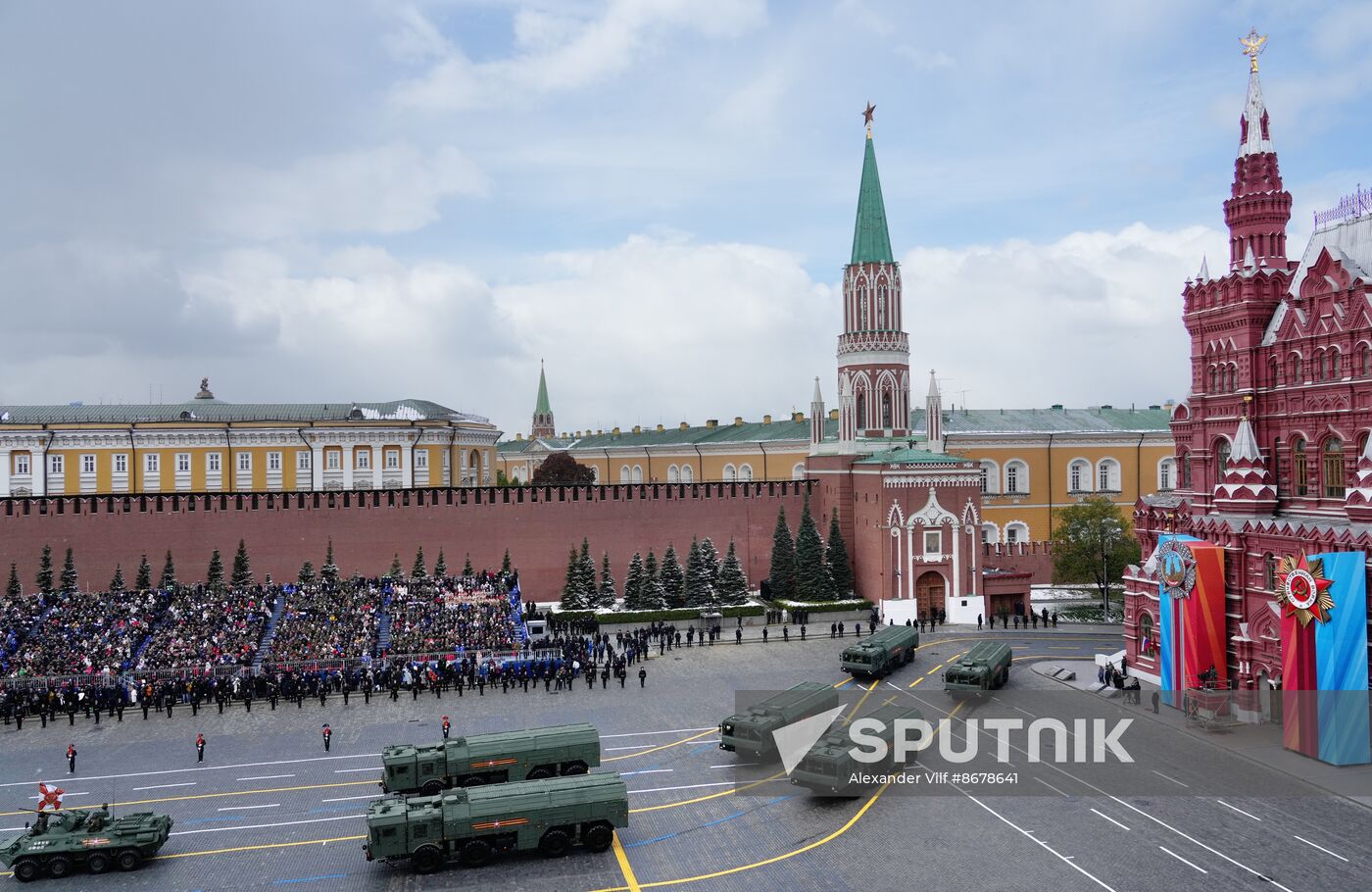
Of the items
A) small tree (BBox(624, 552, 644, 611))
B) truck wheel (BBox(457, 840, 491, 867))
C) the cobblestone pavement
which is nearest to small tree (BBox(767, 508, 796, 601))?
small tree (BBox(624, 552, 644, 611))

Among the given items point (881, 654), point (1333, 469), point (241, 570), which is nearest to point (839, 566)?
point (881, 654)

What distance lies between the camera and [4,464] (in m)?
48.8

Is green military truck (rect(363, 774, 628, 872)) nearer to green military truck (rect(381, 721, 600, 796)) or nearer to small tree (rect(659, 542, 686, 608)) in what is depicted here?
green military truck (rect(381, 721, 600, 796))

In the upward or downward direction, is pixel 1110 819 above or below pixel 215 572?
below

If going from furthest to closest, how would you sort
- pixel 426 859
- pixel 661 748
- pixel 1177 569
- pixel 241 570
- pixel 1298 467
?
pixel 241 570 → pixel 1177 569 → pixel 1298 467 → pixel 661 748 → pixel 426 859

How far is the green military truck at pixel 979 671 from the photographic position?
90.1 ft

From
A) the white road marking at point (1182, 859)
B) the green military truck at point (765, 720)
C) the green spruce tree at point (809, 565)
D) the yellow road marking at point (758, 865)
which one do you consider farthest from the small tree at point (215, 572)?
the white road marking at point (1182, 859)

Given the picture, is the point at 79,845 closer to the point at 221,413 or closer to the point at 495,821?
the point at 495,821

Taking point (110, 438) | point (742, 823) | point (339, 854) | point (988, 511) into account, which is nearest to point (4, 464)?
point (110, 438)

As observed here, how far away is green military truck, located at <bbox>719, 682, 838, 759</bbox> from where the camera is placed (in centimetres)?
2230

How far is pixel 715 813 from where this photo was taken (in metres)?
19.9

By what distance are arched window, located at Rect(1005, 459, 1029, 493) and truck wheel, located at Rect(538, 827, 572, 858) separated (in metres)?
43.5

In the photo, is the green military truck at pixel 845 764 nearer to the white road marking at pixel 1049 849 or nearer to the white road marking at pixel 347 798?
the white road marking at pixel 1049 849

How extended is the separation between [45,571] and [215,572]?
6.09 metres
